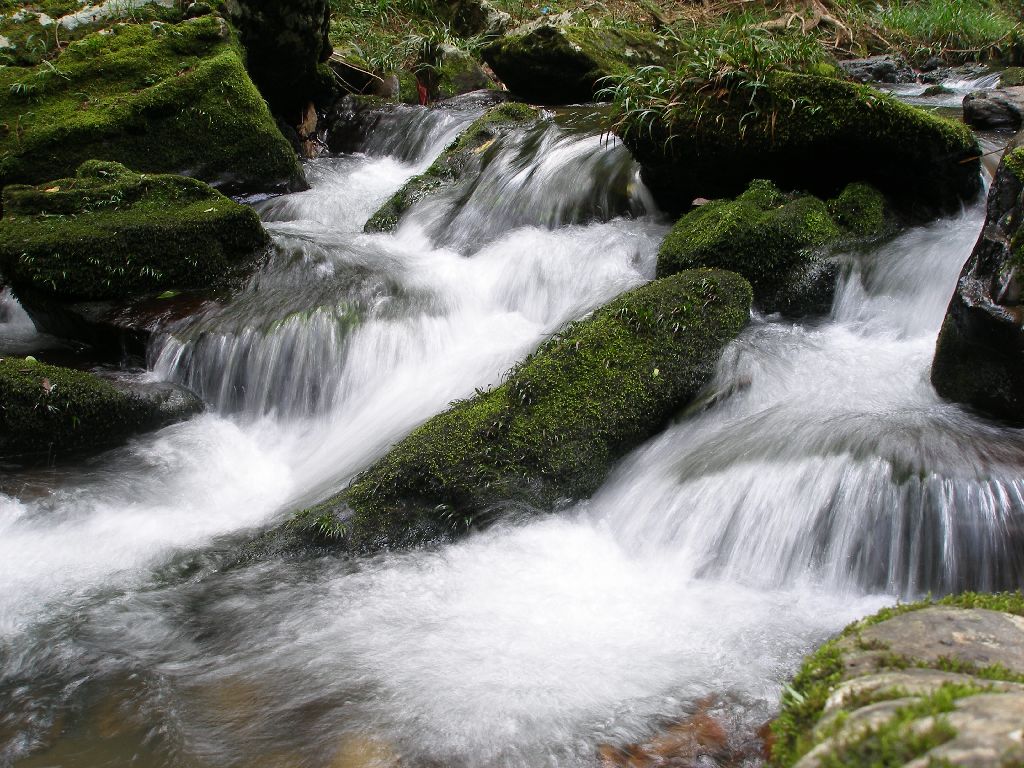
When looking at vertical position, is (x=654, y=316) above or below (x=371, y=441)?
above

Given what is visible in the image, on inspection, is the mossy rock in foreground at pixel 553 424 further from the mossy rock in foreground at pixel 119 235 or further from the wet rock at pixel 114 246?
the mossy rock in foreground at pixel 119 235

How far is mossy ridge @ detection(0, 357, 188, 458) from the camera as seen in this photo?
4707mm

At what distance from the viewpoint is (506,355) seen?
562 centimetres

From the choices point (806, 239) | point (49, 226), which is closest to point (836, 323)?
point (806, 239)

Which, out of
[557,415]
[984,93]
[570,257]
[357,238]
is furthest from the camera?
[984,93]

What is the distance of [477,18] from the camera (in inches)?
599

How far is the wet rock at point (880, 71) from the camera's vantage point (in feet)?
42.0

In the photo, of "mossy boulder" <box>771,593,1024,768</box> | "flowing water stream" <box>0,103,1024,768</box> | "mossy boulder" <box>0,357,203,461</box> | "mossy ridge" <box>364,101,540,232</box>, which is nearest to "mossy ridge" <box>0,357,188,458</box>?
"mossy boulder" <box>0,357,203,461</box>

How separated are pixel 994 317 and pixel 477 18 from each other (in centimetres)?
1401

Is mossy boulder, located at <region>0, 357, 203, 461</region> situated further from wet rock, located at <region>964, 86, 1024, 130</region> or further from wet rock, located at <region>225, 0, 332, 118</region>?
wet rock, located at <region>964, 86, 1024, 130</region>

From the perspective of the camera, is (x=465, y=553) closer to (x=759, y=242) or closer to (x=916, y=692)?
(x=916, y=692)

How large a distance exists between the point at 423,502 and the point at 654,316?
6.20 feet

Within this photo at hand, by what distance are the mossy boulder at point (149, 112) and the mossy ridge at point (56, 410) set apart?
3.61 meters

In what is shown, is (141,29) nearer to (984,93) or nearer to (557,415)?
A: (557,415)
